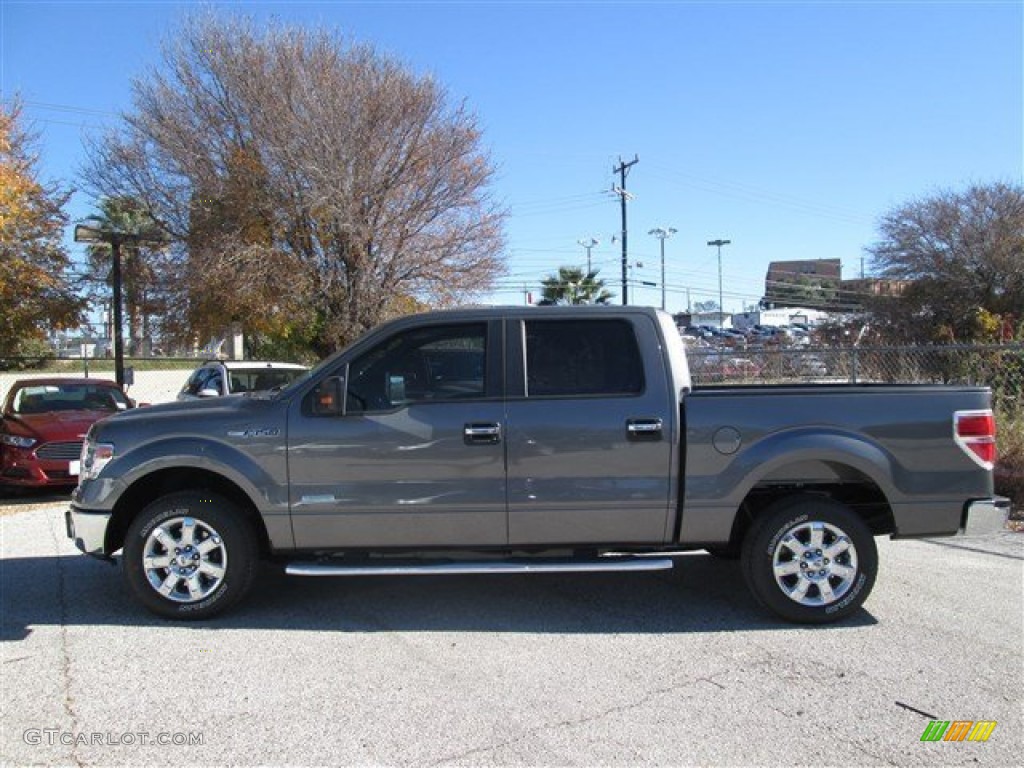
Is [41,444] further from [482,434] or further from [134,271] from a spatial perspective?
[134,271]

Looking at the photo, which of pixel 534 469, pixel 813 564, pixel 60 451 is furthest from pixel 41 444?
pixel 813 564

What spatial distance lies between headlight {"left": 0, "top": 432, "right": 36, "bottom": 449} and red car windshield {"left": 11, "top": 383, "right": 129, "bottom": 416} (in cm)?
90

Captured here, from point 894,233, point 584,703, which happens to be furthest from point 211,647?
point 894,233

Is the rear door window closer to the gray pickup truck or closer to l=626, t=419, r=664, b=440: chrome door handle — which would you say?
the gray pickup truck

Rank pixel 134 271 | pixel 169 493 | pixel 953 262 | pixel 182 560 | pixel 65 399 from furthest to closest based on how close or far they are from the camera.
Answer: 1. pixel 953 262
2. pixel 134 271
3. pixel 65 399
4. pixel 169 493
5. pixel 182 560

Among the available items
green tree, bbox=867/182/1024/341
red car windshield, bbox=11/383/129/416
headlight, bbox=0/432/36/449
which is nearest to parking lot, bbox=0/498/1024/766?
headlight, bbox=0/432/36/449

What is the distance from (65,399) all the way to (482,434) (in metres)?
8.80

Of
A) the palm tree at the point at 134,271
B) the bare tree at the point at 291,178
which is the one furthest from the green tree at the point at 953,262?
the palm tree at the point at 134,271

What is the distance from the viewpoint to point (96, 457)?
16.4 ft

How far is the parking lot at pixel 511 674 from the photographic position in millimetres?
3434

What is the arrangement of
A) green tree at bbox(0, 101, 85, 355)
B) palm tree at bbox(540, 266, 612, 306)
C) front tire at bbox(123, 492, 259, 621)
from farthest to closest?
palm tree at bbox(540, 266, 612, 306), green tree at bbox(0, 101, 85, 355), front tire at bbox(123, 492, 259, 621)

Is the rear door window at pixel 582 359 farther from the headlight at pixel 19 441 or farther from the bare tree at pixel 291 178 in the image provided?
the bare tree at pixel 291 178

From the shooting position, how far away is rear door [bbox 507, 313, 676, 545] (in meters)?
4.83

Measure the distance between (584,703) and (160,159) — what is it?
747 inches
